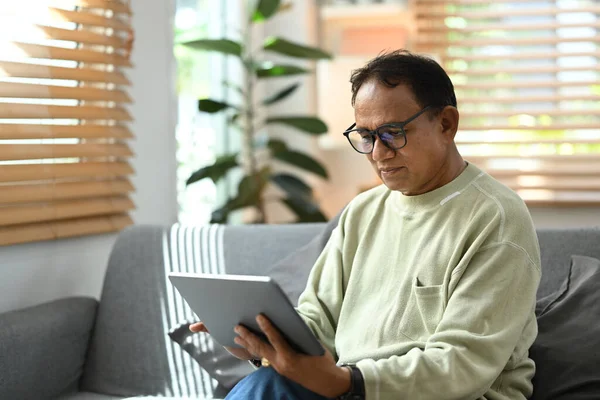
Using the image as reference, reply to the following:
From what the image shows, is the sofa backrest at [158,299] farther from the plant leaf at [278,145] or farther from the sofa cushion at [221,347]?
the plant leaf at [278,145]

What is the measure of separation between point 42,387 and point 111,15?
4.27 ft

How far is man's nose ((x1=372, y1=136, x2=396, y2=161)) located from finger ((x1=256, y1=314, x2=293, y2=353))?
1.37ft

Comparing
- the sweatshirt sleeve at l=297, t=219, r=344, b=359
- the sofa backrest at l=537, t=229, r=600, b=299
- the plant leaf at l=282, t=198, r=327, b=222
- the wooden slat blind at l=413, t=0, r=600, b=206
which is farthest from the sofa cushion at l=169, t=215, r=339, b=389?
the wooden slat blind at l=413, t=0, r=600, b=206

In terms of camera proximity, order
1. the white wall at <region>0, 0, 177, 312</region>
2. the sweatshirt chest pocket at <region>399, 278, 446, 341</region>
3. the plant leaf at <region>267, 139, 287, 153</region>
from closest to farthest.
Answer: the sweatshirt chest pocket at <region>399, 278, 446, 341</region>
the white wall at <region>0, 0, 177, 312</region>
the plant leaf at <region>267, 139, 287, 153</region>

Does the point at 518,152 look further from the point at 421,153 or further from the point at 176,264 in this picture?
the point at 421,153

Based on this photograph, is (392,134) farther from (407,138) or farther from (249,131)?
(249,131)

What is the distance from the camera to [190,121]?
3768 millimetres

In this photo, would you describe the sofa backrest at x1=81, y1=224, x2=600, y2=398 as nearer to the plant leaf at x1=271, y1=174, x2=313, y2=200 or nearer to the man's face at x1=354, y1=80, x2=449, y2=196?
the man's face at x1=354, y1=80, x2=449, y2=196

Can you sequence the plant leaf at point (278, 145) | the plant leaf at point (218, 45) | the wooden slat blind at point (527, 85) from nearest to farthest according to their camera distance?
the plant leaf at point (218, 45)
the plant leaf at point (278, 145)
the wooden slat blind at point (527, 85)

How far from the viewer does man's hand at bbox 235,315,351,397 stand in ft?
4.55

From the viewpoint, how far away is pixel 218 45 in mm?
3387

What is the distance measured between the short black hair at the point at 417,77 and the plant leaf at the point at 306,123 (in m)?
1.94

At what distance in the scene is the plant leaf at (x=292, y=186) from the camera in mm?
3584

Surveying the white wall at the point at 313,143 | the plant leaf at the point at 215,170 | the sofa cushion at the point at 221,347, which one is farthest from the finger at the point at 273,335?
the white wall at the point at 313,143
